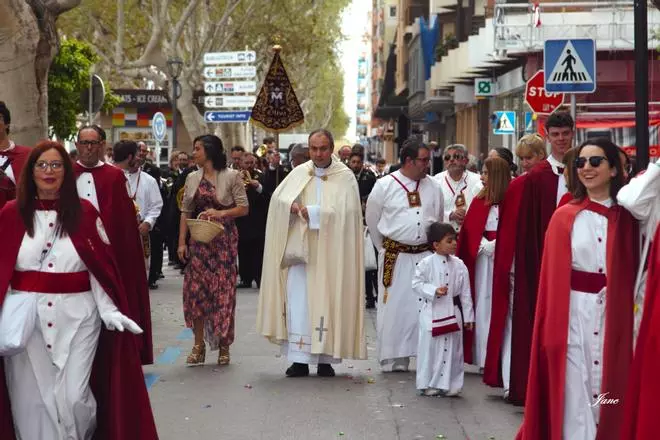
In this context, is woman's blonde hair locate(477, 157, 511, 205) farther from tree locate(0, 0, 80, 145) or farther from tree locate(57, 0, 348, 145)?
tree locate(57, 0, 348, 145)

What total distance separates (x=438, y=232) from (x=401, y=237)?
108cm

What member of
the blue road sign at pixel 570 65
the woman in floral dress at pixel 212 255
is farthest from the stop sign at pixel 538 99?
the woman in floral dress at pixel 212 255

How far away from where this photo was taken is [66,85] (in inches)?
1487

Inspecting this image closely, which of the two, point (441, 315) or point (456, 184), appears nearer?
point (441, 315)

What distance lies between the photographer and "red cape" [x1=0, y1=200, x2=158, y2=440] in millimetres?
7137

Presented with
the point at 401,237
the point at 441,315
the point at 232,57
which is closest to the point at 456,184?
the point at 401,237

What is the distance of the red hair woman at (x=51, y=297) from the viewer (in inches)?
280

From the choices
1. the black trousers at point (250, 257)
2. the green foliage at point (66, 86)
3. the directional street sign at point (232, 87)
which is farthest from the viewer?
the green foliage at point (66, 86)

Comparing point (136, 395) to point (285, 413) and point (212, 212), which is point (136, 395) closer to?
point (285, 413)

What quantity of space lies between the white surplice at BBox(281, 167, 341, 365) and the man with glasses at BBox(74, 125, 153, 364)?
291cm

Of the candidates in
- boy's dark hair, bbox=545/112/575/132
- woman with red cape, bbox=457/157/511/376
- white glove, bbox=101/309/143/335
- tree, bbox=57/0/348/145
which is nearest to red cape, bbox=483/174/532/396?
boy's dark hair, bbox=545/112/575/132

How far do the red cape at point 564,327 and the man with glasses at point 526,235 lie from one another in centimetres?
260

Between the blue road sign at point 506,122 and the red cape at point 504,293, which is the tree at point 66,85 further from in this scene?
the red cape at point 504,293

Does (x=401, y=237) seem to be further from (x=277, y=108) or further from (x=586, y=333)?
(x=277, y=108)
